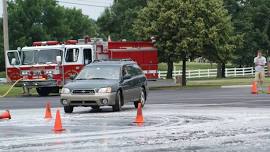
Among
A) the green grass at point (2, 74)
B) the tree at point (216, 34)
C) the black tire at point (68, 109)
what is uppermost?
the tree at point (216, 34)

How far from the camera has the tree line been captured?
39375 mm

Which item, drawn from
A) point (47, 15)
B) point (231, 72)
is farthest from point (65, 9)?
point (231, 72)

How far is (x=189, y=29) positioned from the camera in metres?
39.2

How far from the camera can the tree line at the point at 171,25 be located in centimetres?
3938

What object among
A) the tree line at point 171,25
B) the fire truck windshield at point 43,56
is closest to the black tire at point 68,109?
the fire truck windshield at point 43,56

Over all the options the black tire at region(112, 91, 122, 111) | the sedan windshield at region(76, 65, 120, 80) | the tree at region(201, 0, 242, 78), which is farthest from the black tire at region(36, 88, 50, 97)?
the black tire at region(112, 91, 122, 111)

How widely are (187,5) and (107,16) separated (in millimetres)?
37720

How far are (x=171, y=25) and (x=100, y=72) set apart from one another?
18.8m

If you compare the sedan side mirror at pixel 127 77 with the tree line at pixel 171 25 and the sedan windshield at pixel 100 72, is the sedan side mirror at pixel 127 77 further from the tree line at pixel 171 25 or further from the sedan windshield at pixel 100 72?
the tree line at pixel 171 25

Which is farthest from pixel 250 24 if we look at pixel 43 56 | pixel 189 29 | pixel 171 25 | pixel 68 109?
pixel 68 109

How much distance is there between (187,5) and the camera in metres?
39.7

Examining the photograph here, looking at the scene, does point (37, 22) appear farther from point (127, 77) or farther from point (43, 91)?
point (127, 77)

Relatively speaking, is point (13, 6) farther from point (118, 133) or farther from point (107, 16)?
point (118, 133)

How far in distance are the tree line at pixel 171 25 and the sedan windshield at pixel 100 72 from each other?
57.9ft
